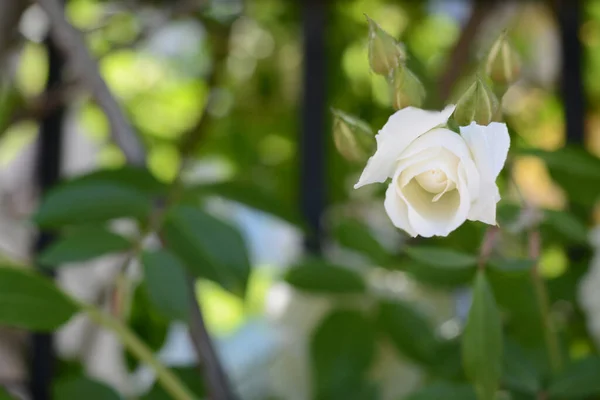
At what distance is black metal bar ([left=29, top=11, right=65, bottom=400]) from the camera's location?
23.1 inches

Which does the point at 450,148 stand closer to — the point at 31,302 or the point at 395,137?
the point at 395,137

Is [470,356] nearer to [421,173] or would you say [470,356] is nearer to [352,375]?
[421,173]

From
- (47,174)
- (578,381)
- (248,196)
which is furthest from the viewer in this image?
(47,174)

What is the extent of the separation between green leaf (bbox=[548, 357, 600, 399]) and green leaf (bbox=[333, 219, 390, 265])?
159mm

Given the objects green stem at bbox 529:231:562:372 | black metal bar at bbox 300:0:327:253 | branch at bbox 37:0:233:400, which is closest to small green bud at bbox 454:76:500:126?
green stem at bbox 529:231:562:372

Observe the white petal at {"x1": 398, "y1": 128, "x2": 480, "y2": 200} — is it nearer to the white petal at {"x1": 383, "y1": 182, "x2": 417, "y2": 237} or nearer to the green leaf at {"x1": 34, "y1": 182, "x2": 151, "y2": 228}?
the white petal at {"x1": 383, "y1": 182, "x2": 417, "y2": 237}

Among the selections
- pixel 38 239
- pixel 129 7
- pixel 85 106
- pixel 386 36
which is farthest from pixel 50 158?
pixel 386 36

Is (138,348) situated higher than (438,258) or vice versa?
(438,258)

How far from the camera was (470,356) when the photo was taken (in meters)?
0.28

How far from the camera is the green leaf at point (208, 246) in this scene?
0.39m

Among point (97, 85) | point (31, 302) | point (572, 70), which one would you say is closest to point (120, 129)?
point (97, 85)

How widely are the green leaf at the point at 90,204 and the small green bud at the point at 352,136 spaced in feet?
0.60

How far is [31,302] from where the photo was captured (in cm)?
36

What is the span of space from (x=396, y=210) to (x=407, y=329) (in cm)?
28
